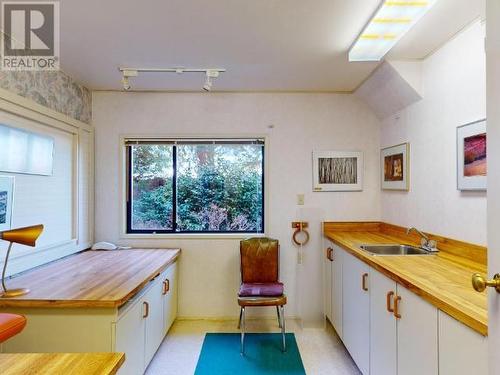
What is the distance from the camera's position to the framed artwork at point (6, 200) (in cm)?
200

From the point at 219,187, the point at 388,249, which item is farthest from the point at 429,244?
the point at 219,187

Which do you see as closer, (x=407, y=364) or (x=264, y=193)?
(x=407, y=364)

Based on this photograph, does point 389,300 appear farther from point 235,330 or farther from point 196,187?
point 196,187

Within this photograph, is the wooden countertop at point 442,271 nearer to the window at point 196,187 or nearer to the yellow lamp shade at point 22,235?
the window at point 196,187

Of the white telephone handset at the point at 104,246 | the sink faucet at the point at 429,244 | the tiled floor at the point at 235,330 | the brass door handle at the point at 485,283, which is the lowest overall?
the tiled floor at the point at 235,330

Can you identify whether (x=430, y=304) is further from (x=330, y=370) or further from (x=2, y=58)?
(x=2, y=58)

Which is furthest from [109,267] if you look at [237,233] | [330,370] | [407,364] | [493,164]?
[493,164]

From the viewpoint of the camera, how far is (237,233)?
133 inches

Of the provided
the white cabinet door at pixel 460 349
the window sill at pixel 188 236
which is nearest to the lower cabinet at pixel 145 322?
the window sill at pixel 188 236

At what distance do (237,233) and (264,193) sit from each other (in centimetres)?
53

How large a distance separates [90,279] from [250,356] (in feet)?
4.70

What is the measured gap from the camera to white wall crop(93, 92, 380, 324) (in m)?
3.31

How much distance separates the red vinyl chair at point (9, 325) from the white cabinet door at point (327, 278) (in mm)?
2443

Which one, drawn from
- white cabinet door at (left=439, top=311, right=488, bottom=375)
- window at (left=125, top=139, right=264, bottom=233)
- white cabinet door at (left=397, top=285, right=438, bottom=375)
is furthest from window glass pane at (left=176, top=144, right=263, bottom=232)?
white cabinet door at (left=439, top=311, right=488, bottom=375)
